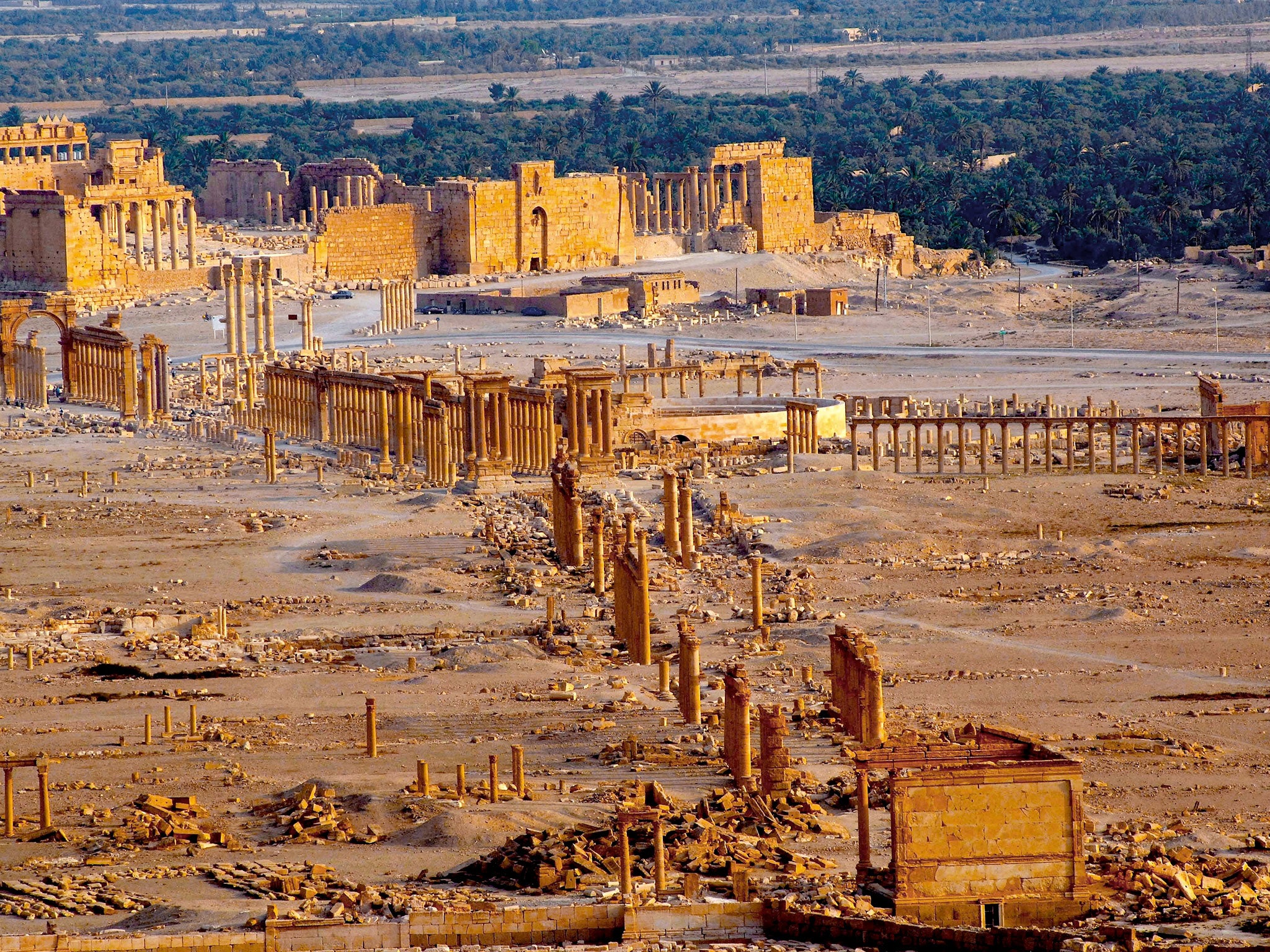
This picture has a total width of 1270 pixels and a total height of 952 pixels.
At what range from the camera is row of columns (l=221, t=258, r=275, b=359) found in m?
64.1

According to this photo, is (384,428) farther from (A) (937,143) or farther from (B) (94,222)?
(A) (937,143)

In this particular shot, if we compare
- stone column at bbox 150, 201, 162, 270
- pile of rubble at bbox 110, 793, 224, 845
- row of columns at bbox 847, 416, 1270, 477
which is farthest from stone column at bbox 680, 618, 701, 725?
stone column at bbox 150, 201, 162, 270

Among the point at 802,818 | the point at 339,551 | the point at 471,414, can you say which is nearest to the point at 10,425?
the point at 471,414

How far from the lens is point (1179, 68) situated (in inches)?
7721

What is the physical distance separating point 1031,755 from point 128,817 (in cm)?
771

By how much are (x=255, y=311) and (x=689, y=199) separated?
118ft

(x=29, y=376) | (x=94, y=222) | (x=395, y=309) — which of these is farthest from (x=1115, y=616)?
(x=94, y=222)

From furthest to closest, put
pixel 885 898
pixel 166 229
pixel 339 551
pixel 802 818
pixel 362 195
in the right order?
pixel 362 195 < pixel 166 229 < pixel 339 551 < pixel 802 818 < pixel 885 898

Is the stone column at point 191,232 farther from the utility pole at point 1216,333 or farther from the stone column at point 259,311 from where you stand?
the utility pole at point 1216,333

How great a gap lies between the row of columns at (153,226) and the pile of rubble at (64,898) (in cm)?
6281

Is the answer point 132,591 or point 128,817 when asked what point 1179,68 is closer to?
point 132,591

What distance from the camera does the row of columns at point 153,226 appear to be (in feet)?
277

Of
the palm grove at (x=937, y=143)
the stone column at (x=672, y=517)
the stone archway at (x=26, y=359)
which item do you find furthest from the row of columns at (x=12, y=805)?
the palm grove at (x=937, y=143)

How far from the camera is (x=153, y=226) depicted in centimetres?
Answer: 8550
